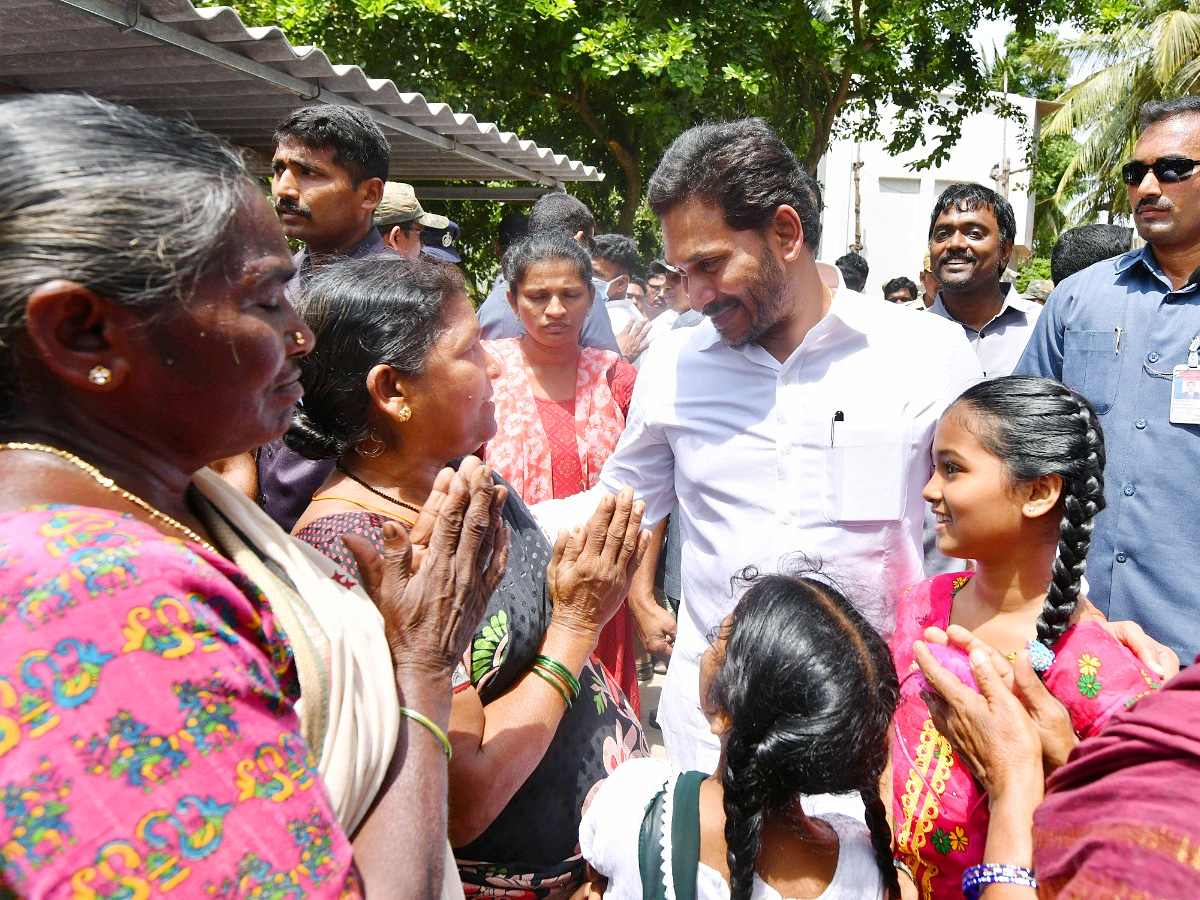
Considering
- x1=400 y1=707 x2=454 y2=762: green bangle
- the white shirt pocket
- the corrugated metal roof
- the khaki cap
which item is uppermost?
the corrugated metal roof

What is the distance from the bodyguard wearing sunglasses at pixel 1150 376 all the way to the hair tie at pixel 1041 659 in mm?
1087

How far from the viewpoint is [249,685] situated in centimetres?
88

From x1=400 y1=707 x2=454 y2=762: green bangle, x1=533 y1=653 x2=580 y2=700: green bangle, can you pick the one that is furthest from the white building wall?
x1=400 y1=707 x2=454 y2=762: green bangle

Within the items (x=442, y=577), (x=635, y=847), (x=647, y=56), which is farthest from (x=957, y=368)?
(x=647, y=56)

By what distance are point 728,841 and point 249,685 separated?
3.22 ft

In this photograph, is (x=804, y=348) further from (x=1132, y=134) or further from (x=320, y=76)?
(x=1132, y=134)

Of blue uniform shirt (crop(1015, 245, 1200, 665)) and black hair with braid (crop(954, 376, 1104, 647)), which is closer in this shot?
black hair with braid (crop(954, 376, 1104, 647))

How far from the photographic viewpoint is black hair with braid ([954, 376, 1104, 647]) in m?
1.88

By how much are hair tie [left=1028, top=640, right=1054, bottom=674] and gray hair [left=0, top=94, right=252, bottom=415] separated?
1.60 m

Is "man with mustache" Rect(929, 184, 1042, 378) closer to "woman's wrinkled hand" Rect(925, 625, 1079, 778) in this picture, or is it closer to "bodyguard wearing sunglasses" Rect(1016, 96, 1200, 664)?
"bodyguard wearing sunglasses" Rect(1016, 96, 1200, 664)

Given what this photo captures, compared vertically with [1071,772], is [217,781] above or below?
above

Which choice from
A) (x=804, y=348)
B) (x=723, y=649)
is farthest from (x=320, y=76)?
(x=723, y=649)

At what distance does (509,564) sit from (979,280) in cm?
352

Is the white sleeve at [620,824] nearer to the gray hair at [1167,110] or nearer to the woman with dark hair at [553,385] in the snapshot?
the woman with dark hair at [553,385]
